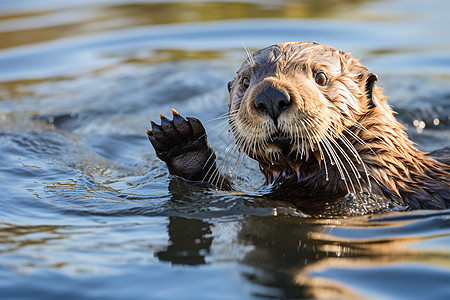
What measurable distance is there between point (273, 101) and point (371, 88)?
999 millimetres

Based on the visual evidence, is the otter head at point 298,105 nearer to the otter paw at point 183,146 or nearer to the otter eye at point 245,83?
the otter eye at point 245,83

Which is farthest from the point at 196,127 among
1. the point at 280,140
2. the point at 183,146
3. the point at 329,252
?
the point at 329,252

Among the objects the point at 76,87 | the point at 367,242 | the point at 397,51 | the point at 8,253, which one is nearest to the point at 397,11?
the point at 397,51

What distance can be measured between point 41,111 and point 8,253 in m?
4.44

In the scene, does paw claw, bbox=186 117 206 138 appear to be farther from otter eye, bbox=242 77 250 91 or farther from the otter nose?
the otter nose

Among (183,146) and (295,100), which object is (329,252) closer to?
(295,100)

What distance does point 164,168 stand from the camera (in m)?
5.19

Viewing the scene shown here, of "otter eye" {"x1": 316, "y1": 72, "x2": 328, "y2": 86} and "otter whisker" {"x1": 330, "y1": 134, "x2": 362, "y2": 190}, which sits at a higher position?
"otter eye" {"x1": 316, "y1": 72, "x2": 328, "y2": 86}

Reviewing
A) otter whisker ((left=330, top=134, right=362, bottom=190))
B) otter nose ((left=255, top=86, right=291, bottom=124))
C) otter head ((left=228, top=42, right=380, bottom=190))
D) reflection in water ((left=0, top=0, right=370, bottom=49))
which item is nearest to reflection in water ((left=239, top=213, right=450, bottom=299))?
otter whisker ((left=330, top=134, right=362, bottom=190))

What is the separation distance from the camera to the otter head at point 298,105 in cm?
356

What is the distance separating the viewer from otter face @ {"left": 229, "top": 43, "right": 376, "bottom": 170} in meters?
3.56

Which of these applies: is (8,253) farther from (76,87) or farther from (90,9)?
(90,9)

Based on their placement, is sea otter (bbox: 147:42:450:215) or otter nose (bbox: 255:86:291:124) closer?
otter nose (bbox: 255:86:291:124)

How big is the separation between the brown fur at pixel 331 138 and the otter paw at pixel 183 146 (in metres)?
0.31
